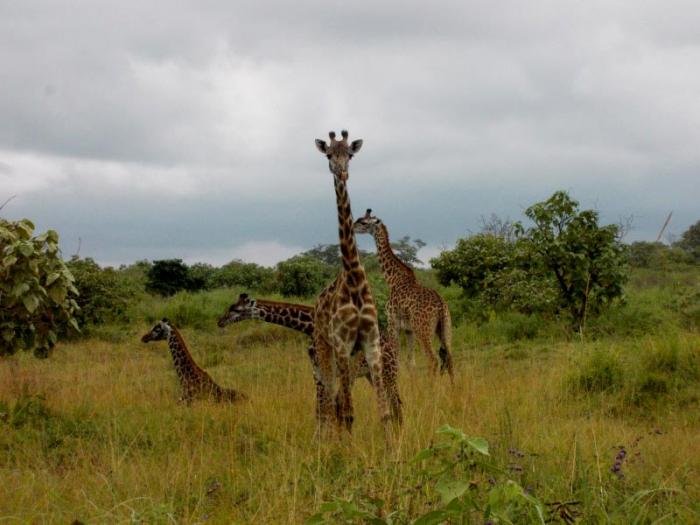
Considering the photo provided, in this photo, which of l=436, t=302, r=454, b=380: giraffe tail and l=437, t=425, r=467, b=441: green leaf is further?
l=436, t=302, r=454, b=380: giraffe tail

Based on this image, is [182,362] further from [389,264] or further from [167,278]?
[167,278]

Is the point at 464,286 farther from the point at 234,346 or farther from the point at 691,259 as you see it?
the point at 691,259

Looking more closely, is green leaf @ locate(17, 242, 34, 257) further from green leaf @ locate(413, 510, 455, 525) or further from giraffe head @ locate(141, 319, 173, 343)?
green leaf @ locate(413, 510, 455, 525)

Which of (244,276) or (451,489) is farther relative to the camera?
(244,276)

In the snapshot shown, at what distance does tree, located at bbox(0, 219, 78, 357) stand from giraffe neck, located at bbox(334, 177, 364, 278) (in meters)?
3.03

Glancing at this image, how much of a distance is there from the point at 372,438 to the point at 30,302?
409 centimetres

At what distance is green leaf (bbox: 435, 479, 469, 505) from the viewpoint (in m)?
3.38

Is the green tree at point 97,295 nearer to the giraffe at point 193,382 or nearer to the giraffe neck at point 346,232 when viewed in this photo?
the giraffe at point 193,382

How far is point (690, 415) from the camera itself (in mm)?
8914

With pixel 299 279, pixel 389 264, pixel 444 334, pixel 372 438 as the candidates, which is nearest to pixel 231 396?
pixel 444 334

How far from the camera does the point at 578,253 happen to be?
14.4 meters

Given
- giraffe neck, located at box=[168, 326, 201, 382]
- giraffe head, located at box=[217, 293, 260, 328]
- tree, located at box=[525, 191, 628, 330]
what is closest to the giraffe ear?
giraffe head, located at box=[217, 293, 260, 328]

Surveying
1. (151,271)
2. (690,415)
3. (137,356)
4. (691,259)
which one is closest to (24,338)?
(137,356)

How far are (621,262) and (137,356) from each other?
9534mm
